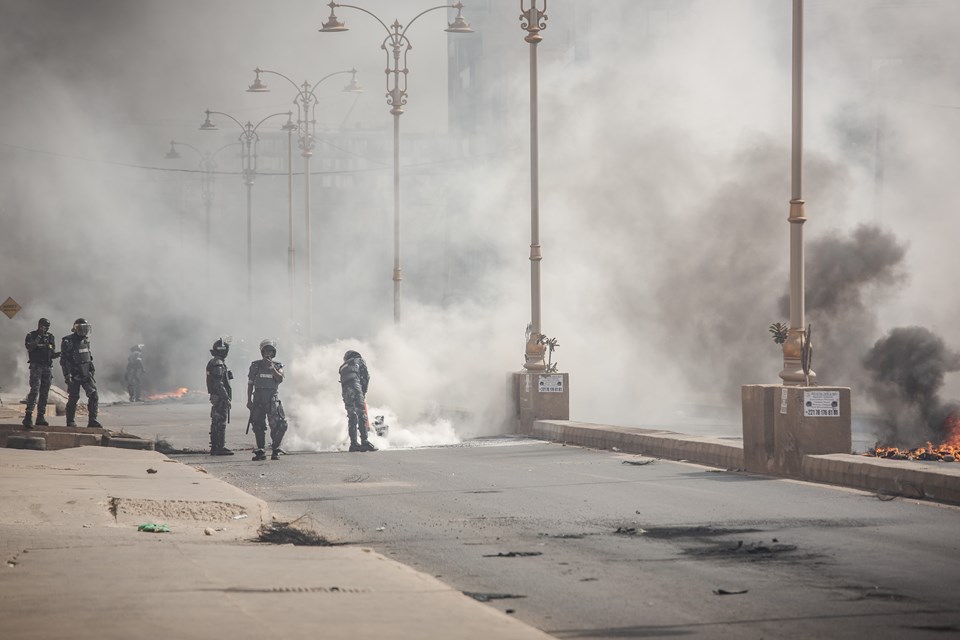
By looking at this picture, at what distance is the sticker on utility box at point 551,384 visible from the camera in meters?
23.0

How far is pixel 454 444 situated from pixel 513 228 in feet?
72.4

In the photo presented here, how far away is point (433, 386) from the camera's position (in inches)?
1109

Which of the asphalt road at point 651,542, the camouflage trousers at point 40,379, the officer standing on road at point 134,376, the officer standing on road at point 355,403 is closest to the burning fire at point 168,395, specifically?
the officer standing on road at point 134,376

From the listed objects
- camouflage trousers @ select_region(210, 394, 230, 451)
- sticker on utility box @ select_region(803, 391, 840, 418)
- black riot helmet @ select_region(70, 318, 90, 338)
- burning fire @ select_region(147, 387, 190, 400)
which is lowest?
burning fire @ select_region(147, 387, 190, 400)

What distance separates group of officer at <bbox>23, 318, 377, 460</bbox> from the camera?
1877cm

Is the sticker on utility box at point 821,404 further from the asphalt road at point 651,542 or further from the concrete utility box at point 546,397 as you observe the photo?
the concrete utility box at point 546,397

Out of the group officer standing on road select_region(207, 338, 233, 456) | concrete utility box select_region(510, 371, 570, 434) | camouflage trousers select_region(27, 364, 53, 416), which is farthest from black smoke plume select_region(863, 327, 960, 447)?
camouflage trousers select_region(27, 364, 53, 416)

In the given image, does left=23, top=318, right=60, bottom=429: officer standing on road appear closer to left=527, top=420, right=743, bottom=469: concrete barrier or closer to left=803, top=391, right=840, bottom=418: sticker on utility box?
left=527, top=420, right=743, bottom=469: concrete barrier

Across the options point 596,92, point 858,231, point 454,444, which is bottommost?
point 454,444

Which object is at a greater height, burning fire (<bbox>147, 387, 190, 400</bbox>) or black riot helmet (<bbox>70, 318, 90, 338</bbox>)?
black riot helmet (<bbox>70, 318, 90, 338</bbox>)

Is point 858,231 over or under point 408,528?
over

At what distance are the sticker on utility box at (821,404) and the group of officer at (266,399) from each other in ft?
23.2

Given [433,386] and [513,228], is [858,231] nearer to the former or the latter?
[513,228]

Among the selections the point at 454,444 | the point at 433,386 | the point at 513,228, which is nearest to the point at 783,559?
the point at 454,444
